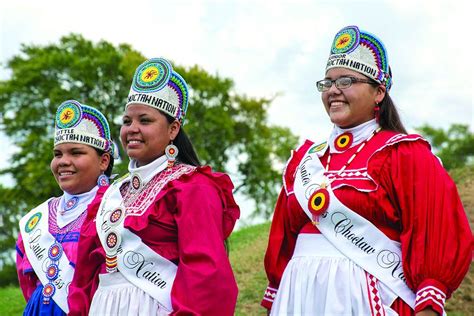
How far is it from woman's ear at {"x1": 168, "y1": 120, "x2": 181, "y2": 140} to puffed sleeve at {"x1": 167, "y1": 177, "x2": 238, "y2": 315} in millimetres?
422

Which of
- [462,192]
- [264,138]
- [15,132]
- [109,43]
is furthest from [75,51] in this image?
[462,192]

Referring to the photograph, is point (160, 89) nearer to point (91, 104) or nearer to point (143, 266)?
point (143, 266)

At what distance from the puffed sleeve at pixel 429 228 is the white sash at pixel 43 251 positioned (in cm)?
228

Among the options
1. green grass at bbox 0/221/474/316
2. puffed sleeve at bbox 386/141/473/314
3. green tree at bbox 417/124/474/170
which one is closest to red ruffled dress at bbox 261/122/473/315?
puffed sleeve at bbox 386/141/473/314

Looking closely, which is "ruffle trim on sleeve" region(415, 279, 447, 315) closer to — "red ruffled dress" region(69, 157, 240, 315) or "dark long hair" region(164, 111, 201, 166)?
"red ruffled dress" region(69, 157, 240, 315)

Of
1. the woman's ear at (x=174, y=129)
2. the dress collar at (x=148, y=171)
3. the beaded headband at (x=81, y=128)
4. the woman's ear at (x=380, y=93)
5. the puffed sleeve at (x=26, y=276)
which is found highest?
the beaded headband at (x=81, y=128)

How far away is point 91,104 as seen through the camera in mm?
26000

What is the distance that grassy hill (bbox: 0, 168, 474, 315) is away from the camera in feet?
28.1

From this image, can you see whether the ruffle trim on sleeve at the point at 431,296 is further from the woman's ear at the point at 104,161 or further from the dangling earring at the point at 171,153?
the woman's ear at the point at 104,161

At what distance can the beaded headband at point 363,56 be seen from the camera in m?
3.98

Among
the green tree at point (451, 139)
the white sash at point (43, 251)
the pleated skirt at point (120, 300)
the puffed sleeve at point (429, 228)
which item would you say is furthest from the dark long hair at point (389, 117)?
the green tree at point (451, 139)

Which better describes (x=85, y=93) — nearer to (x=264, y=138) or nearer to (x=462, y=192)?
(x=264, y=138)

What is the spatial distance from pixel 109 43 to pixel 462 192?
65.3 ft

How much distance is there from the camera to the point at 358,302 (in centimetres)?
362
